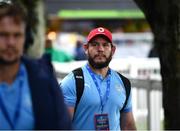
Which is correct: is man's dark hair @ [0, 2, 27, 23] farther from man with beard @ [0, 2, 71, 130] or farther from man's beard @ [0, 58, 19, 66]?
man's beard @ [0, 58, 19, 66]

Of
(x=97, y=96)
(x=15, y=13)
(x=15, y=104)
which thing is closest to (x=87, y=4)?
(x=97, y=96)

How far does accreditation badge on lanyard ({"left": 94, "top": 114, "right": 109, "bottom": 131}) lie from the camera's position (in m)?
6.50

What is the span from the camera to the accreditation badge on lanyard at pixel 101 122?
650 centimetres

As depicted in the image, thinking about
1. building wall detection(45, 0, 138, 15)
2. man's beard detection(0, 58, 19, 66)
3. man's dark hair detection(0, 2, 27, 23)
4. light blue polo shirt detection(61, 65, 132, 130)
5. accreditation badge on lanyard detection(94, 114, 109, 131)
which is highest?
building wall detection(45, 0, 138, 15)

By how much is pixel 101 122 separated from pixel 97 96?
0.72ft

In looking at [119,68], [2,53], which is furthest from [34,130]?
[119,68]

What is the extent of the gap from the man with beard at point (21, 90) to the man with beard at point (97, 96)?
2150 mm

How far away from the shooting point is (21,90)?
423 cm

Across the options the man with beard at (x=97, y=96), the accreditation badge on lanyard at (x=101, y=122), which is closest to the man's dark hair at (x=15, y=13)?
the man with beard at (x=97, y=96)

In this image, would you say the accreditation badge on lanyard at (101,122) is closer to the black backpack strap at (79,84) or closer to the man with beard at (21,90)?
the black backpack strap at (79,84)

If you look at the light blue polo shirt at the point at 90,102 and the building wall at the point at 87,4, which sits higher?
the building wall at the point at 87,4

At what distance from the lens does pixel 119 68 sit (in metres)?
14.3

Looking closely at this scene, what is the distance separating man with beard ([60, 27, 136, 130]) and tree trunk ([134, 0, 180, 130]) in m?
0.40

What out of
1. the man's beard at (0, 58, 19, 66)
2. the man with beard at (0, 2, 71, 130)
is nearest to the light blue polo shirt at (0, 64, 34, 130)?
the man with beard at (0, 2, 71, 130)
